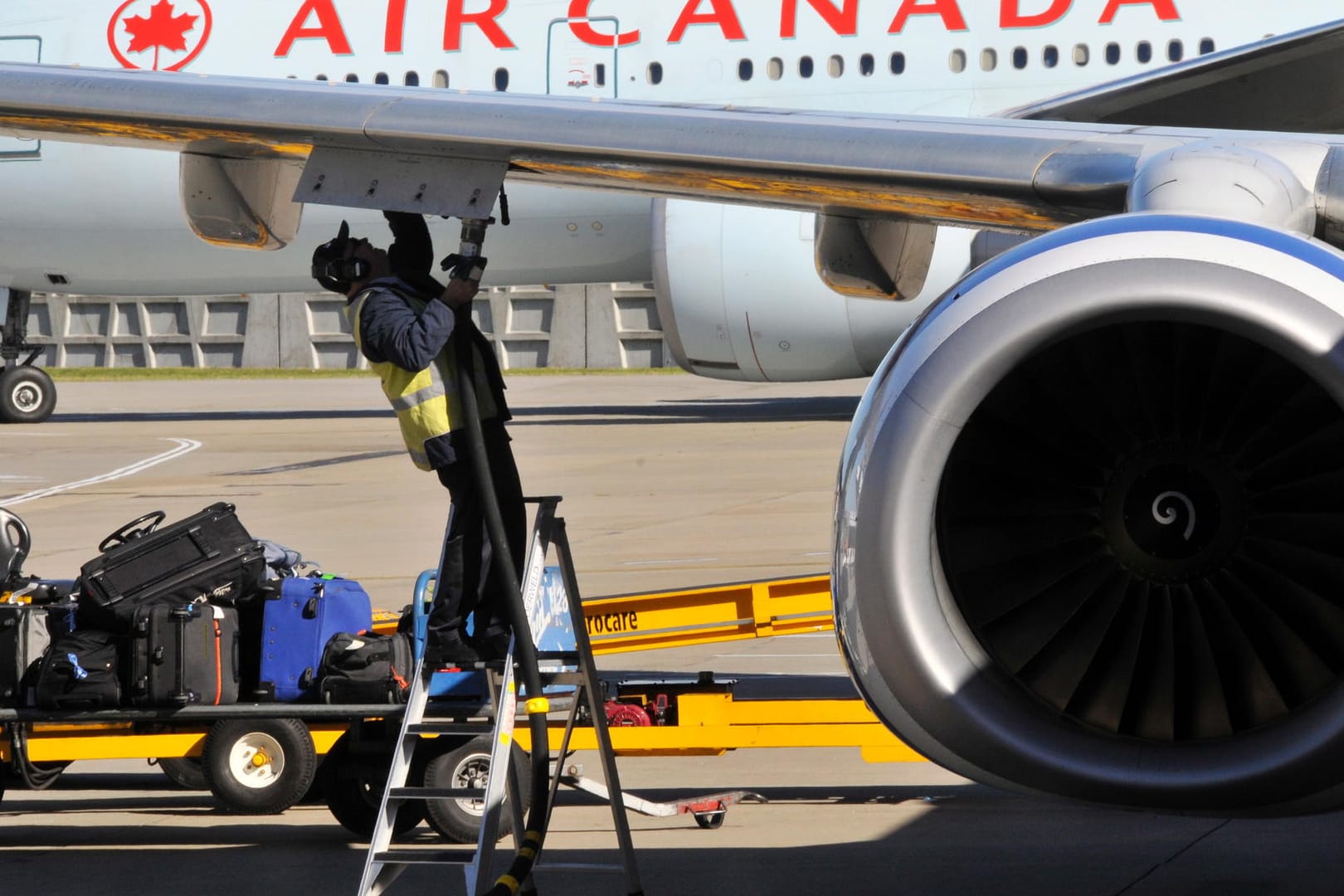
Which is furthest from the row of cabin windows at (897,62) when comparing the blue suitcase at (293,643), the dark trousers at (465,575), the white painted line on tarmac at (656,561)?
the dark trousers at (465,575)

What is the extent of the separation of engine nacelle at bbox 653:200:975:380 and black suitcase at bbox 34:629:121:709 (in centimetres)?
842

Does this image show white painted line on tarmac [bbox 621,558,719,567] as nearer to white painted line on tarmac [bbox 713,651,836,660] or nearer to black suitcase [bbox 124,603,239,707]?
white painted line on tarmac [bbox 713,651,836,660]

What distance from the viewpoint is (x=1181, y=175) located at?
373 centimetres

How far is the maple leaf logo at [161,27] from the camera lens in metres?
17.0

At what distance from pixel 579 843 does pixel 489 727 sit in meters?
0.69

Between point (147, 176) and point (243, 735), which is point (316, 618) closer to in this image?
point (243, 735)

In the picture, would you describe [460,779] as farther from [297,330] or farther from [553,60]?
[297,330]

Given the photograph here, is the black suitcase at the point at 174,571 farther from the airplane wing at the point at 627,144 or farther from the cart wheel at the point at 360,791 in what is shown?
the airplane wing at the point at 627,144

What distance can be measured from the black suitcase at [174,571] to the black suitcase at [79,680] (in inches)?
6.3

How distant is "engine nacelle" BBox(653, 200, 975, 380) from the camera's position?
44.1 feet

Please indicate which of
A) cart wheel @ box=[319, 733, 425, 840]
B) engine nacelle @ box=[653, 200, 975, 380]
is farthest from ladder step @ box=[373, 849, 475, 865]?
engine nacelle @ box=[653, 200, 975, 380]

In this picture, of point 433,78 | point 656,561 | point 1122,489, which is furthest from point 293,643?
point 433,78

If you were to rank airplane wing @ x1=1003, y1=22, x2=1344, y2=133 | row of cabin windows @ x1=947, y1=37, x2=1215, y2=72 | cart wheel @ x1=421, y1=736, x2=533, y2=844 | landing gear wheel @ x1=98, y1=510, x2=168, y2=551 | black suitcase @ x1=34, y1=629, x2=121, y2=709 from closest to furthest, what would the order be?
cart wheel @ x1=421, y1=736, x2=533, y2=844 → black suitcase @ x1=34, y1=629, x2=121, y2=709 → landing gear wheel @ x1=98, y1=510, x2=168, y2=551 → airplane wing @ x1=1003, y1=22, x2=1344, y2=133 → row of cabin windows @ x1=947, y1=37, x2=1215, y2=72

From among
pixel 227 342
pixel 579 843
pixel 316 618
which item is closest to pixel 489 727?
pixel 579 843
